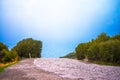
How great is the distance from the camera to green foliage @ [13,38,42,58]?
48.3 m

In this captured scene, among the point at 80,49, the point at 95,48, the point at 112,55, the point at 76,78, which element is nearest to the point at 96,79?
the point at 76,78

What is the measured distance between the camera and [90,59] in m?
41.3

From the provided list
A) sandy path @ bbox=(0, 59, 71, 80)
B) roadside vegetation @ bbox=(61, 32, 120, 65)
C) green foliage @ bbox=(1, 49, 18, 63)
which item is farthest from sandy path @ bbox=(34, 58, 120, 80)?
green foliage @ bbox=(1, 49, 18, 63)

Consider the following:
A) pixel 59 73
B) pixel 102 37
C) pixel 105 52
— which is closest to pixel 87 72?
pixel 59 73

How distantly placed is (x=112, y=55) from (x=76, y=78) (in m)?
16.5

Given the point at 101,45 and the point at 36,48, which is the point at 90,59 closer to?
the point at 101,45

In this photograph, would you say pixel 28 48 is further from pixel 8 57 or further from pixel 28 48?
pixel 8 57

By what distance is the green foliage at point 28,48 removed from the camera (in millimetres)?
48281

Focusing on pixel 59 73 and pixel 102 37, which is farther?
pixel 102 37

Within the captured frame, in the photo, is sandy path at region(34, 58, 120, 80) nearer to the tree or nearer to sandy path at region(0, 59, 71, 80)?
sandy path at region(0, 59, 71, 80)

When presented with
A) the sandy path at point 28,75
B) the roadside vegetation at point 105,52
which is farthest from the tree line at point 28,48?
the sandy path at point 28,75

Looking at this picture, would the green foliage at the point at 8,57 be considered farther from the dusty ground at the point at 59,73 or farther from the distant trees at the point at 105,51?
the dusty ground at the point at 59,73

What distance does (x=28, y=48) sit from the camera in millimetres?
48219

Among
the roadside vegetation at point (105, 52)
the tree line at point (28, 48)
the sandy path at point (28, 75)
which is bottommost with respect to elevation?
the sandy path at point (28, 75)
